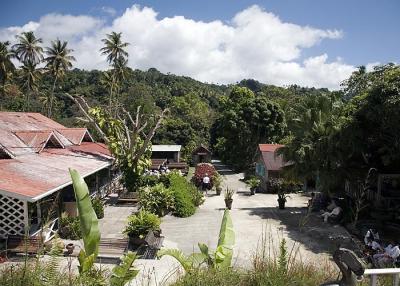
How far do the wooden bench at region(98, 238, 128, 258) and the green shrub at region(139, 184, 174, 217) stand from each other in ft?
18.7

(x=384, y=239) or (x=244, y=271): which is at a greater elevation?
(x=244, y=271)

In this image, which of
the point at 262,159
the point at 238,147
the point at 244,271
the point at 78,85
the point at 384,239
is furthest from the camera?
the point at 78,85

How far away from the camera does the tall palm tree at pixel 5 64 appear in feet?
149

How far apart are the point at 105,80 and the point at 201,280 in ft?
167

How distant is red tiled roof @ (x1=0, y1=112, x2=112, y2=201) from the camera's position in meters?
13.7

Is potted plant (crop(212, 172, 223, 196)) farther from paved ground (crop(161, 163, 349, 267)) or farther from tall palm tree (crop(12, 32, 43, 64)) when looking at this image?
tall palm tree (crop(12, 32, 43, 64))

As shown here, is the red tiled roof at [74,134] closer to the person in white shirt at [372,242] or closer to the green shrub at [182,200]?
the green shrub at [182,200]

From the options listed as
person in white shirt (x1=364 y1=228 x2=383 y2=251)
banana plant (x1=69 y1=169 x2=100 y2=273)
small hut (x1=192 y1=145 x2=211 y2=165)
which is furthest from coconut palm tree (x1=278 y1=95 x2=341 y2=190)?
small hut (x1=192 y1=145 x2=211 y2=165)

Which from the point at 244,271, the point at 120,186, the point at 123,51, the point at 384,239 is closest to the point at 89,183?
the point at 120,186

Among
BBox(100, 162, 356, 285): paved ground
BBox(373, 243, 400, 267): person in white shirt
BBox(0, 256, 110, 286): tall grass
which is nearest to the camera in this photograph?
BBox(0, 256, 110, 286): tall grass

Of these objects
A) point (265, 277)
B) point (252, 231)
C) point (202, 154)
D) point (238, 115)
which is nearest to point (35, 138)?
point (252, 231)

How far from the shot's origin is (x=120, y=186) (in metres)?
30.2

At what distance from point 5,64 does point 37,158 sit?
3251cm

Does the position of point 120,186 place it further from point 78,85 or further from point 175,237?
point 78,85
